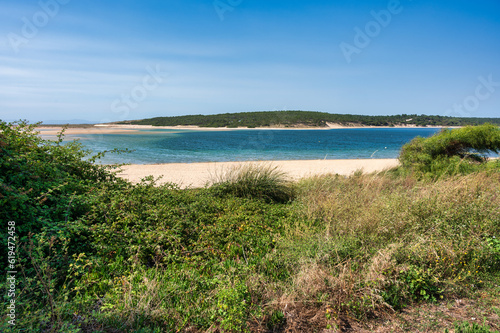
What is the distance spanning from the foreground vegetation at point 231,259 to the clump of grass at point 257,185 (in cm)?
132

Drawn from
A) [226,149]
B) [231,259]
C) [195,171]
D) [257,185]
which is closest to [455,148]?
[257,185]

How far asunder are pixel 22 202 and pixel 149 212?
6.62 feet

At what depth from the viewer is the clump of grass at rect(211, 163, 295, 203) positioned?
26.7 feet

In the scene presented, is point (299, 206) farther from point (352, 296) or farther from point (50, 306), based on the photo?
point (50, 306)

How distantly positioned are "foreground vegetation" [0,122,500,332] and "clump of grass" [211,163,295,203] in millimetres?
1319

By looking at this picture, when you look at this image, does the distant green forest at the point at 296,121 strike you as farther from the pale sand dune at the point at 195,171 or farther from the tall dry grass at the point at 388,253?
the tall dry grass at the point at 388,253

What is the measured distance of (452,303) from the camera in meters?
3.66

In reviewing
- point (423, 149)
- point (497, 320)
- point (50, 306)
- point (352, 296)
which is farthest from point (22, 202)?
point (423, 149)

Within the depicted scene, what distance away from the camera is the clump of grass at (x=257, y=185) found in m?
8.14

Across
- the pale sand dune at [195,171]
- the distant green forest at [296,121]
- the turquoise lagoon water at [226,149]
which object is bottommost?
the pale sand dune at [195,171]

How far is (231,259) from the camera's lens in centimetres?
462

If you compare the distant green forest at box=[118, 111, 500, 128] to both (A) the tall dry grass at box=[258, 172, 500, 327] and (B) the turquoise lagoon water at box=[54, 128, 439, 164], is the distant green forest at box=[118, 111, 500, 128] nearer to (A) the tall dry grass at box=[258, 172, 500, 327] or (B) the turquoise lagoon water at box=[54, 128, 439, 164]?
(B) the turquoise lagoon water at box=[54, 128, 439, 164]

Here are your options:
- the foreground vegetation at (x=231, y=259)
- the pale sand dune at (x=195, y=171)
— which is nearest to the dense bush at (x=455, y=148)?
the pale sand dune at (x=195, y=171)

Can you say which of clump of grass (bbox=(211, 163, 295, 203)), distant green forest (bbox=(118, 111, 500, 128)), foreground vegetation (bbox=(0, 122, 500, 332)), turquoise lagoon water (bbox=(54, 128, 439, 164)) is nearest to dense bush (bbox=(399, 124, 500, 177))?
turquoise lagoon water (bbox=(54, 128, 439, 164))
